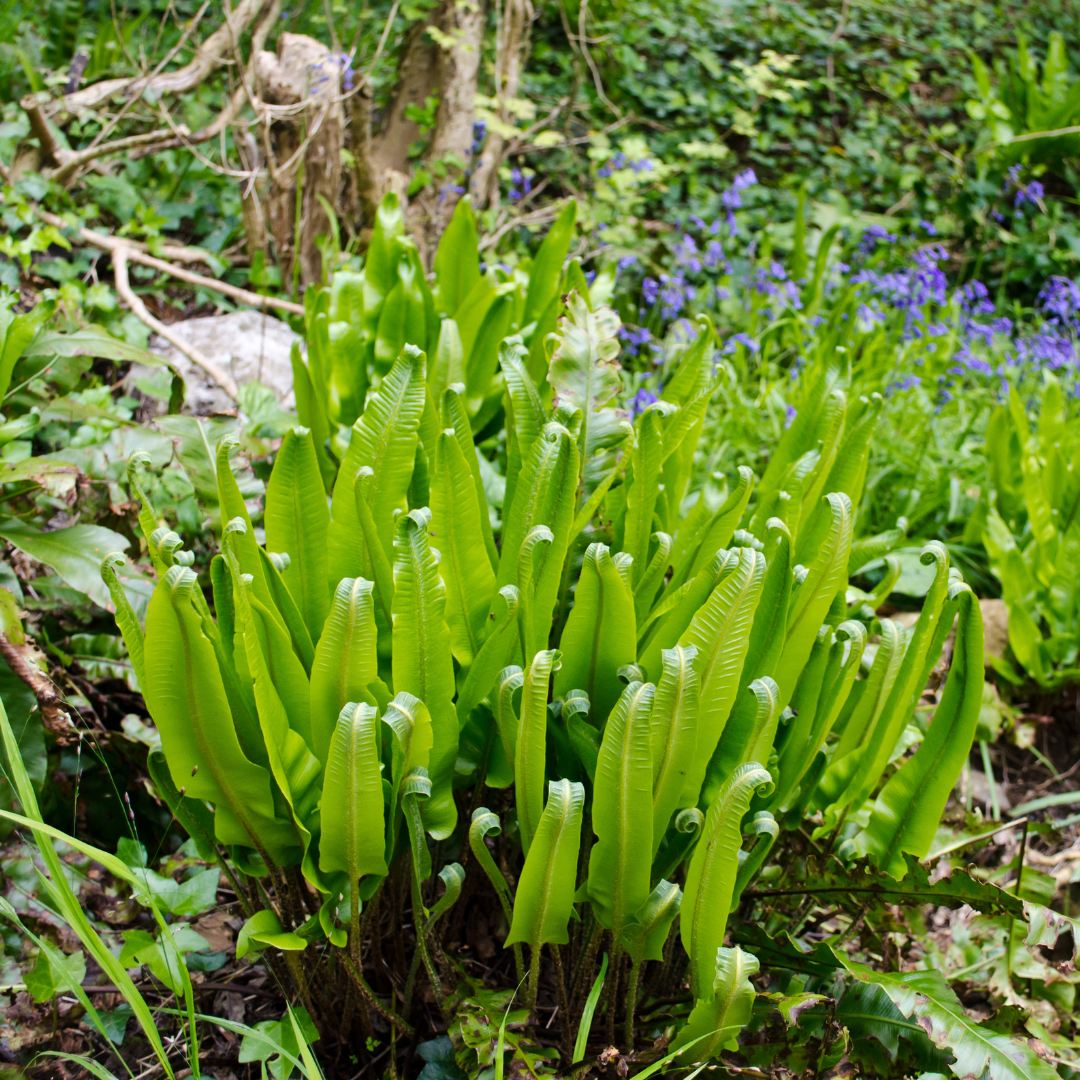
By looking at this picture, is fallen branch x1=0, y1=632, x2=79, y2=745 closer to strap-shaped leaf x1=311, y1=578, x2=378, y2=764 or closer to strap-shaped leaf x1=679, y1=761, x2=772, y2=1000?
strap-shaped leaf x1=311, y1=578, x2=378, y2=764

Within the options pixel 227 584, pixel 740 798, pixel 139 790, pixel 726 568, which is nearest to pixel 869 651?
pixel 726 568

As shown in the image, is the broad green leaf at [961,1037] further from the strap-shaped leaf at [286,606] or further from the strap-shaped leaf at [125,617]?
the strap-shaped leaf at [125,617]

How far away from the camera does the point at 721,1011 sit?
1.02 m

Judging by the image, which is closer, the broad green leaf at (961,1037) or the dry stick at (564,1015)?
the broad green leaf at (961,1037)

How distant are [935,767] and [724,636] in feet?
1.40

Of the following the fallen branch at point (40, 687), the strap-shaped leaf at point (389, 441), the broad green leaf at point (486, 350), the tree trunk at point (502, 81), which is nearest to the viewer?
the strap-shaped leaf at point (389, 441)

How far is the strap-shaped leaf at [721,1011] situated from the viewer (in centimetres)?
98

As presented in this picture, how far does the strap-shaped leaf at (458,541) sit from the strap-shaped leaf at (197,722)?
323 millimetres

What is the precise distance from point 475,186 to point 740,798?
404 centimetres

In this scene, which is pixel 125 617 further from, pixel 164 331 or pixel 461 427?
pixel 164 331

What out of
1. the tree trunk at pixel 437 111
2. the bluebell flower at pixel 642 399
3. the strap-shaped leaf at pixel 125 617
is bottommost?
the bluebell flower at pixel 642 399

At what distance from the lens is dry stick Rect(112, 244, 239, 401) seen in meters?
2.68

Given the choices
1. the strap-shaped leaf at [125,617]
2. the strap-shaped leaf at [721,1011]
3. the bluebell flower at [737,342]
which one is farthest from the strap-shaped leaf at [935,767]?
the bluebell flower at [737,342]

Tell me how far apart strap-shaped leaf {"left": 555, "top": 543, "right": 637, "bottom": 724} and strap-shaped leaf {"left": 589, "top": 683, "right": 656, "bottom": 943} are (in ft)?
0.57
